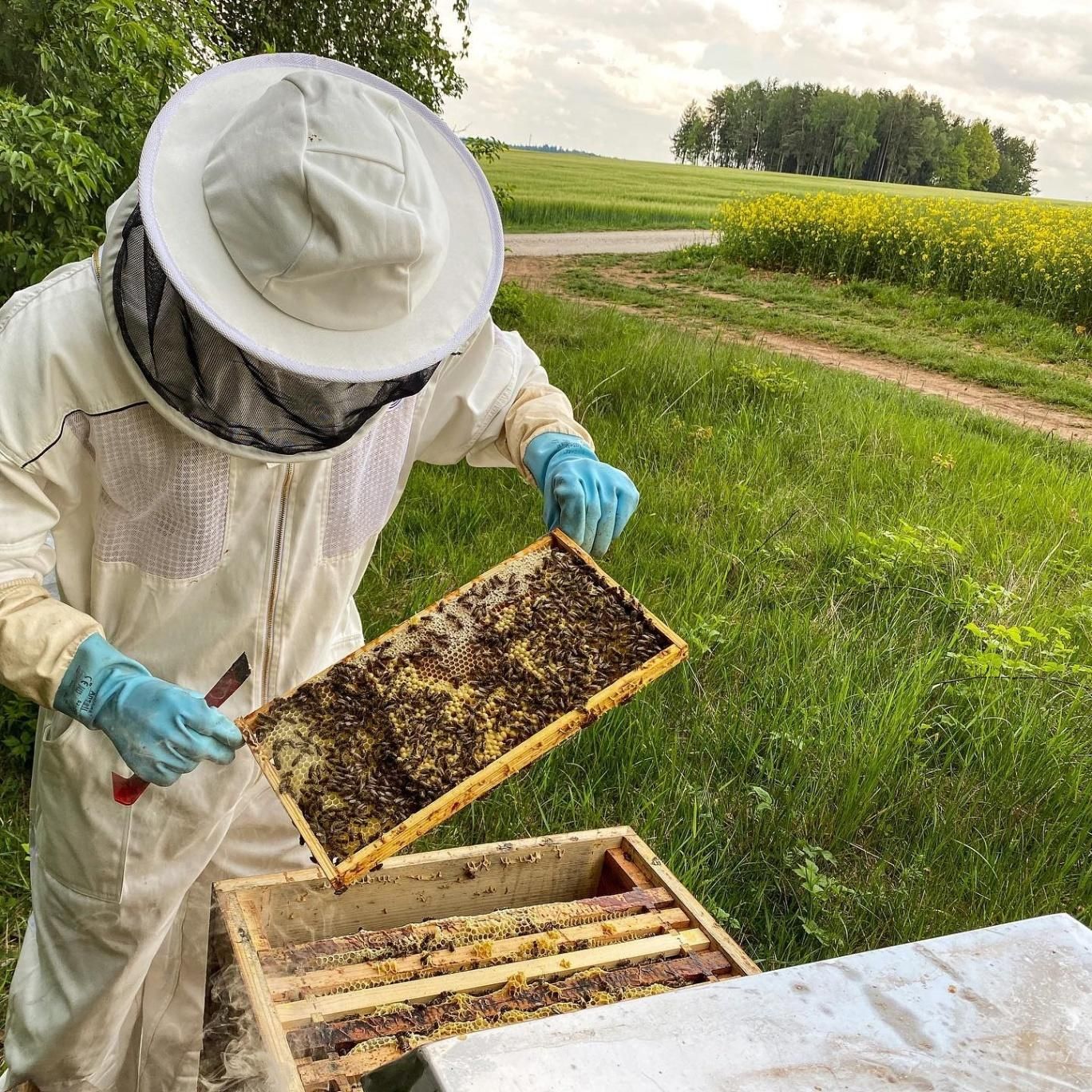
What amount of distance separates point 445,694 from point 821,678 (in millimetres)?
2341

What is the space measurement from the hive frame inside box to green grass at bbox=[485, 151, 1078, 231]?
1340cm

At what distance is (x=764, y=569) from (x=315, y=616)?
3012mm

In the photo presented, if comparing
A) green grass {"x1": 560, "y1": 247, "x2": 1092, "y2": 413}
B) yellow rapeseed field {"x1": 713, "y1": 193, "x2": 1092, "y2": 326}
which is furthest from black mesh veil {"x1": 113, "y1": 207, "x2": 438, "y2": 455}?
yellow rapeseed field {"x1": 713, "y1": 193, "x2": 1092, "y2": 326}

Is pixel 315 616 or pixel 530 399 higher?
pixel 530 399

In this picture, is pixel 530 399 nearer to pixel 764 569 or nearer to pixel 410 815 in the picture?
pixel 410 815

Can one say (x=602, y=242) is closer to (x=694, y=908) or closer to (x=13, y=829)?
(x=13, y=829)

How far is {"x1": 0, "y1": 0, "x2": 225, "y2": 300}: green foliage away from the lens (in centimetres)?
313

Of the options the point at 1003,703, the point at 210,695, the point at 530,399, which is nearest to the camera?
the point at 210,695

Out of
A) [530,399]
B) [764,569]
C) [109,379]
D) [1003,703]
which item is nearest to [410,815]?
[109,379]

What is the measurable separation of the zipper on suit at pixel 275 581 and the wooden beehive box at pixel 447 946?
48 cm

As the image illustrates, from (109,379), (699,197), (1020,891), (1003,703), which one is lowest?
(1020,891)

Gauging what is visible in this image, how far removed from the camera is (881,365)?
11695mm

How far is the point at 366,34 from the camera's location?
30.0 feet

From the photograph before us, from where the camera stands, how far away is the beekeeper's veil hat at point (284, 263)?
1661mm
